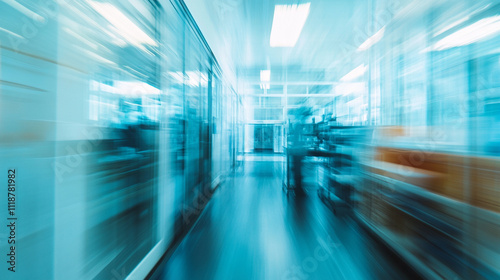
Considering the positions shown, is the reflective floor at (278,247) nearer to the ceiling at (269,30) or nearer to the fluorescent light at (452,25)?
the fluorescent light at (452,25)

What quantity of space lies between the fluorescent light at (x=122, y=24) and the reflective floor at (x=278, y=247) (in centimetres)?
178

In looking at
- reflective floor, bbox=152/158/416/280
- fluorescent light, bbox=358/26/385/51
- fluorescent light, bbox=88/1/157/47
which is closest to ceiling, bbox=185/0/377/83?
fluorescent light, bbox=358/26/385/51

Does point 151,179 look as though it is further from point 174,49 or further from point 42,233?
point 174,49

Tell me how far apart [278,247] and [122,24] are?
226 centimetres

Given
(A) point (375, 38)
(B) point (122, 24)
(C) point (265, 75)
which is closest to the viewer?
(B) point (122, 24)

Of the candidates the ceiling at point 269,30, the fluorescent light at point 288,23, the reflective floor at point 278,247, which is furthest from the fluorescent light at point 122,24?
the fluorescent light at point 288,23

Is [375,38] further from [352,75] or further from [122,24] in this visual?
[122,24]

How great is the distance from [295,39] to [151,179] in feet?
15.8

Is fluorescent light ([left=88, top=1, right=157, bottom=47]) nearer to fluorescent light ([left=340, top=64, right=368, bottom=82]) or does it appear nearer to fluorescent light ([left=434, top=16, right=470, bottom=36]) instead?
fluorescent light ([left=434, top=16, right=470, bottom=36])

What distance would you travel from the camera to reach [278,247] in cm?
230

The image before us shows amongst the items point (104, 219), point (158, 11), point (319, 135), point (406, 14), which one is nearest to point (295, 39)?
point (319, 135)

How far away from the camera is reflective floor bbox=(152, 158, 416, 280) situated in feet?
6.22

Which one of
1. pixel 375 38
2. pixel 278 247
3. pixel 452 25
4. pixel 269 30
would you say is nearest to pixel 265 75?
pixel 269 30

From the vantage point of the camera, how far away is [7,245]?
800mm
